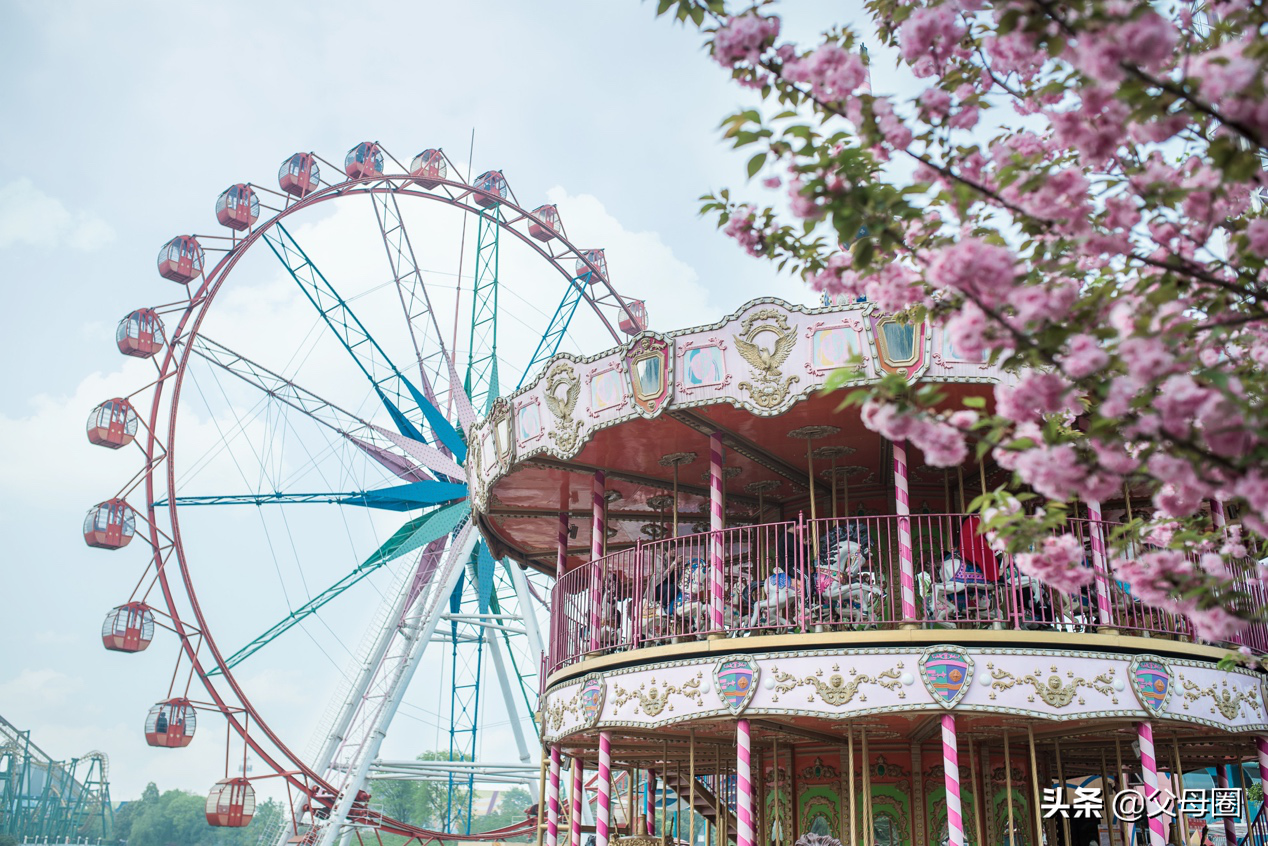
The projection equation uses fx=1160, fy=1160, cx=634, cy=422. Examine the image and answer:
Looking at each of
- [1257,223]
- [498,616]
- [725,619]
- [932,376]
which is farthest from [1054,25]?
[498,616]

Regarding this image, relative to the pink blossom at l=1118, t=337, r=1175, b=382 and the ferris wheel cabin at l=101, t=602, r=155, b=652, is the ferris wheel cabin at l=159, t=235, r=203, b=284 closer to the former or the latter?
the ferris wheel cabin at l=101, t=602, r=155, b=652

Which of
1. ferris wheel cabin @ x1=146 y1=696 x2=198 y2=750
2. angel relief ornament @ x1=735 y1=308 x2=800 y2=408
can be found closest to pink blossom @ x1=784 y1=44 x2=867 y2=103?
angel relief ornament @ x1=735 y1=308 x2=800 y2=408

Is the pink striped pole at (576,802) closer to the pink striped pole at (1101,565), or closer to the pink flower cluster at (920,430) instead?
the pink striped pole at (1101,565)

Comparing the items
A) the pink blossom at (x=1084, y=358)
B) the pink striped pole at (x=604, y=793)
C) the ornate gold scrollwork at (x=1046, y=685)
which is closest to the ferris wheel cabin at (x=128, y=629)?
the pink striped pole at (x=604, y=793)

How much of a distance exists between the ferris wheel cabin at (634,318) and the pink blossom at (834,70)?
2285 cm

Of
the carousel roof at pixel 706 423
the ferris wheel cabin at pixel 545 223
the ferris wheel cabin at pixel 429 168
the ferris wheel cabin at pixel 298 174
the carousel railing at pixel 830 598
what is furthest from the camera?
the ferris wheel cabin at pixel 545 223

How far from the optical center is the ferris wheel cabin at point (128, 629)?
21.2 meters

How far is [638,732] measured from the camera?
1162 centimetres

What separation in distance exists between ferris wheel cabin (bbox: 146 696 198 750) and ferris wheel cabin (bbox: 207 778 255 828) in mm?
1287

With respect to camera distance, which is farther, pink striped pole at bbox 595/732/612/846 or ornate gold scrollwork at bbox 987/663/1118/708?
pink striped pole at bbox 595/732/612/846

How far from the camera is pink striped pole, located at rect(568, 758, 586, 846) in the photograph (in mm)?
12320

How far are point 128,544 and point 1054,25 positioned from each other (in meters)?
21.4

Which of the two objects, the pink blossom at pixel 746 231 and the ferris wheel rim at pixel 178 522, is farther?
the ferris wheel rim at pixel 178 522

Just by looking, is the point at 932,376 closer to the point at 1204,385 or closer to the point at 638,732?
the point at 638,732
